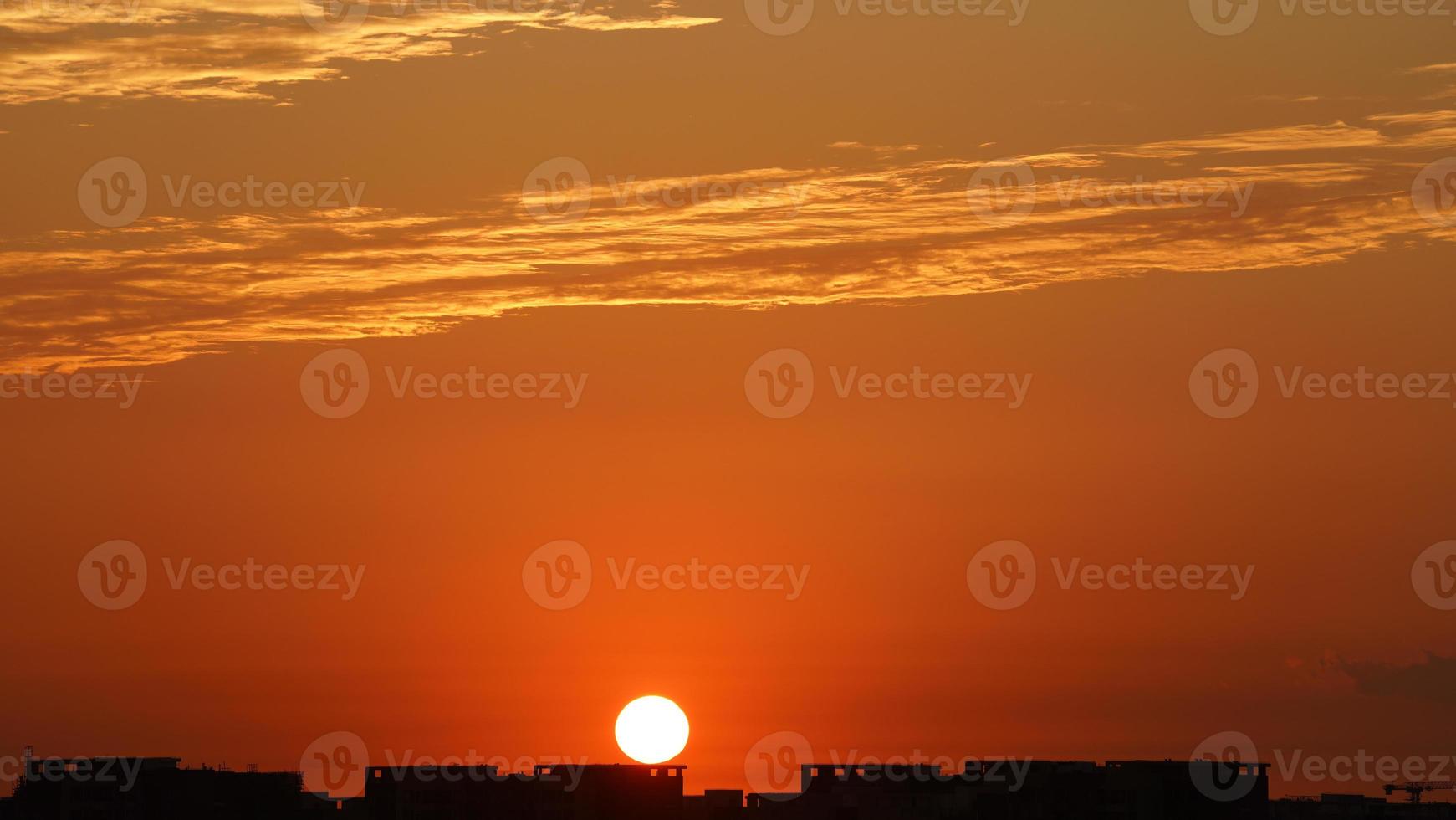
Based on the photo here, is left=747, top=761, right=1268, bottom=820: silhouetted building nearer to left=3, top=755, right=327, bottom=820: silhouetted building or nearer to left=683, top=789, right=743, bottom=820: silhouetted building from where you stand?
left=683, top=789, right=743, bottom=820: silhouetted building

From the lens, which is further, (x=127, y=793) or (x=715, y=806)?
(x=715, y=806)

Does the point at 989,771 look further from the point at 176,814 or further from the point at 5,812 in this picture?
the point at 5,812

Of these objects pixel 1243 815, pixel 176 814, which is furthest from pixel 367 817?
pixel 1243 815

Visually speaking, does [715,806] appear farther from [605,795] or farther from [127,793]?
[127,793]

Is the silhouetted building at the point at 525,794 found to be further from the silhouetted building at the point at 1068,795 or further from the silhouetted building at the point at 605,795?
the silhouetted building at the point at 1068,795

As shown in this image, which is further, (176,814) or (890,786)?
(890,786)

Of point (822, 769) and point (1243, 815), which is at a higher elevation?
point (822, 769)

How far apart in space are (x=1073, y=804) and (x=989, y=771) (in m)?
11.3

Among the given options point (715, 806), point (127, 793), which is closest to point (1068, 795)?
point (715, 806)

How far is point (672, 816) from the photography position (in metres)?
168

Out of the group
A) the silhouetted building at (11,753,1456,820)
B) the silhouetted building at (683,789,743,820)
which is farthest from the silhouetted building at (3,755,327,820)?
the silhouetted building at (683,789,743,820)

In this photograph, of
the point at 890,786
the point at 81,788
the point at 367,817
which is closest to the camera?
the point at 81,788

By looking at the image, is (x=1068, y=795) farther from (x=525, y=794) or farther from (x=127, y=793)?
(x=127, y=793)

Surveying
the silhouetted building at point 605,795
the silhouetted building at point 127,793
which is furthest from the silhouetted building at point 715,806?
the silhouetted building at point 127,793
